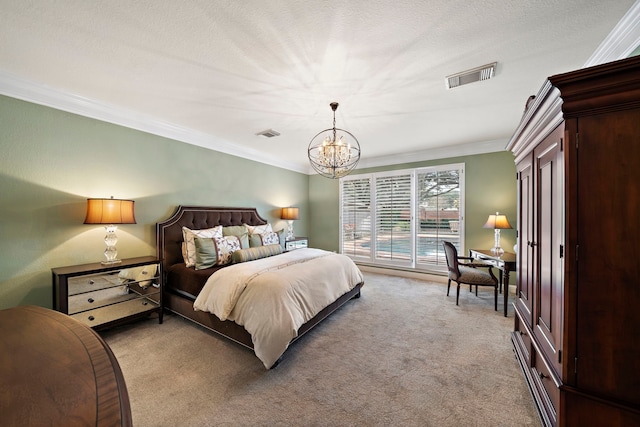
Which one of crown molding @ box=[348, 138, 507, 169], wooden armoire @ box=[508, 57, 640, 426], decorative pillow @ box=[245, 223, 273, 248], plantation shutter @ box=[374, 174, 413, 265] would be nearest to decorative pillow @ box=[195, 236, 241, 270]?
decorative pillow @ box=[245, 223, 273, 248]

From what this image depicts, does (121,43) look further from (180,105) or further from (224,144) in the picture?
(224,144)

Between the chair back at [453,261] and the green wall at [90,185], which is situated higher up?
the green wall at [90,185]

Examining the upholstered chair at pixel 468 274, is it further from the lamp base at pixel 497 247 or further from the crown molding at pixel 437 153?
the crown molding at pixel 437 153

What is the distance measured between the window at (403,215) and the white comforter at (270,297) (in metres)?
2.49

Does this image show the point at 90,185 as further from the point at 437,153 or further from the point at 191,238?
the point at 437,153

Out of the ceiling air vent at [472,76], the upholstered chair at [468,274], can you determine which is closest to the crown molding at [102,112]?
the ceiling air vent at [472,76]

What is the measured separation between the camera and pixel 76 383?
66 cm

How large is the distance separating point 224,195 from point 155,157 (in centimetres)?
120

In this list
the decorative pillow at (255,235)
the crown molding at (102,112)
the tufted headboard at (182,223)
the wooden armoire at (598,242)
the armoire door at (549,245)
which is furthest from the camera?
the decorative pillow at (255,235)

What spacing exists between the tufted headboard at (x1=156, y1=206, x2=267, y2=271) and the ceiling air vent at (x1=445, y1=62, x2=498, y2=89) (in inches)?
145

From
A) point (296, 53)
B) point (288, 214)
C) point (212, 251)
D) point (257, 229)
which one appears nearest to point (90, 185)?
point (212, 251)

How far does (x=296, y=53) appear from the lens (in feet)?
6.32

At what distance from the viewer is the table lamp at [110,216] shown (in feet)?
8.38

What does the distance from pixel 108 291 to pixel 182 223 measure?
3.99 feet
